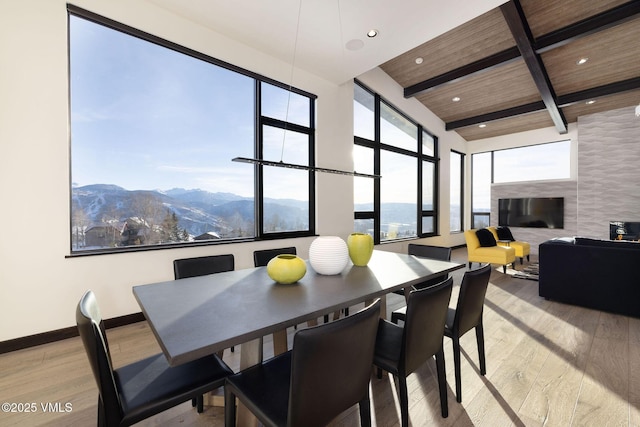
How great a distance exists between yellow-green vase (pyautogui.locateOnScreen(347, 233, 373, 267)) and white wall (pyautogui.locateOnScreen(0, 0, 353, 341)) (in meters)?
2.12

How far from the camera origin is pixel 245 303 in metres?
1.31

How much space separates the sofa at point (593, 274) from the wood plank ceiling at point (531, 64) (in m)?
2.90

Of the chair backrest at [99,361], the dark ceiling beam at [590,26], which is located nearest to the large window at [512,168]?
the dark ceiling beam at [590,26]

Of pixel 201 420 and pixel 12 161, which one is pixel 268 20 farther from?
pixel 201 420

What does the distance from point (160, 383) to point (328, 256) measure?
103 cm

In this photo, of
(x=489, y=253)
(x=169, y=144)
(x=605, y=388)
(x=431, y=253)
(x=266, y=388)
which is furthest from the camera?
(x=489, y=253)

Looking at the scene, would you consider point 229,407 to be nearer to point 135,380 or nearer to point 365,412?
point 135,380

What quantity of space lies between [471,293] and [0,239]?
3.43 meters

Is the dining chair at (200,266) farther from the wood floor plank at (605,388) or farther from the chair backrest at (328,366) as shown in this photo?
the wood floor plank at (605,388)

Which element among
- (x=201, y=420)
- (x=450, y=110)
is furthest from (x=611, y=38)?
(x=201, y=420)

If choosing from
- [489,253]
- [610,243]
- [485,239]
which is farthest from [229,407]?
[485,239]

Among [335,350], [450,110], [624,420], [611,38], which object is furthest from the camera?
[450,110]

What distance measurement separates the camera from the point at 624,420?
5.15 feet

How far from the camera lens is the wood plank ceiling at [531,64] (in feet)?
12.8
